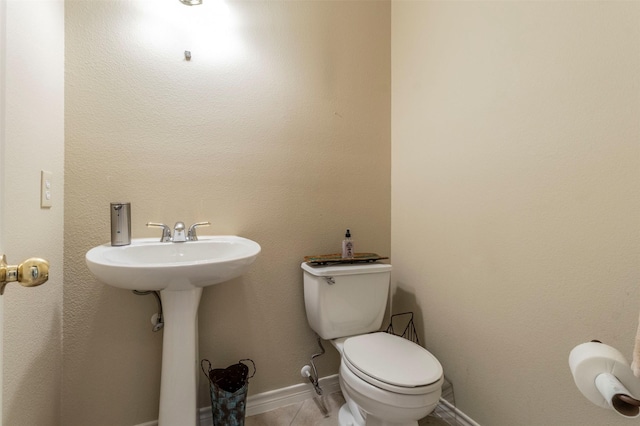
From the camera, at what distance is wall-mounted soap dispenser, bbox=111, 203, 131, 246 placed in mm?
1097

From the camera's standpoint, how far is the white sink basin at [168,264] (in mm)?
813

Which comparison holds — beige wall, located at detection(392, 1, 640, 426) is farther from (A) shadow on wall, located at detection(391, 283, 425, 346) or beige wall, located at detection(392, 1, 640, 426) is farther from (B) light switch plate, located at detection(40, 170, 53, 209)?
(B) light switch plate, located at detection(40, 170, 53, 209)

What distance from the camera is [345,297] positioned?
4.48 feet

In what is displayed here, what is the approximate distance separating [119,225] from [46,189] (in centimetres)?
24

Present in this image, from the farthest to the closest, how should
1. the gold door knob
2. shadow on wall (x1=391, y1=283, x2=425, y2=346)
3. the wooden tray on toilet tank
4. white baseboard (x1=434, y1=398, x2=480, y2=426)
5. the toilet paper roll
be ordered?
shadow on wall (x1=391, y1=283, x2=425, y2=346) < the wooden tray on toilet tank < white baseboard (x1=434, y1=398, x2=480, y2=426) < the toilet paper roll < the gold door knob

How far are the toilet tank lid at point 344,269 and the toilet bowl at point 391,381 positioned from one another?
1.01 feet

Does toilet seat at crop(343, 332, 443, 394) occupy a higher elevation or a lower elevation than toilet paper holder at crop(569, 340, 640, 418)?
lower

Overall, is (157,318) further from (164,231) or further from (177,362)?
(164,231)

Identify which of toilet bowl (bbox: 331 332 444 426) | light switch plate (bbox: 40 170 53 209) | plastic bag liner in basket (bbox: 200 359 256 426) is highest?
light switch plate (bbox: 40 170 53 209)

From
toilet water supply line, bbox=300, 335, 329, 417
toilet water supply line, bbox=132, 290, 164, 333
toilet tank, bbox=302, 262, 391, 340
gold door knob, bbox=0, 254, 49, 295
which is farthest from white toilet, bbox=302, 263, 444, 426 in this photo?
gold door knob, bbox=0, 254, 49, 295

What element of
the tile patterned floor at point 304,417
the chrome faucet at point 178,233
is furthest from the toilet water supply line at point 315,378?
the chrome faucet at point 178,233

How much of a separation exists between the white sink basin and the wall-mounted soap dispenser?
3 cm

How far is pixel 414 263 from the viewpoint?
1540 millimetres

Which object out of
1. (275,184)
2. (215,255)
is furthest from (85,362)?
(275,184)
